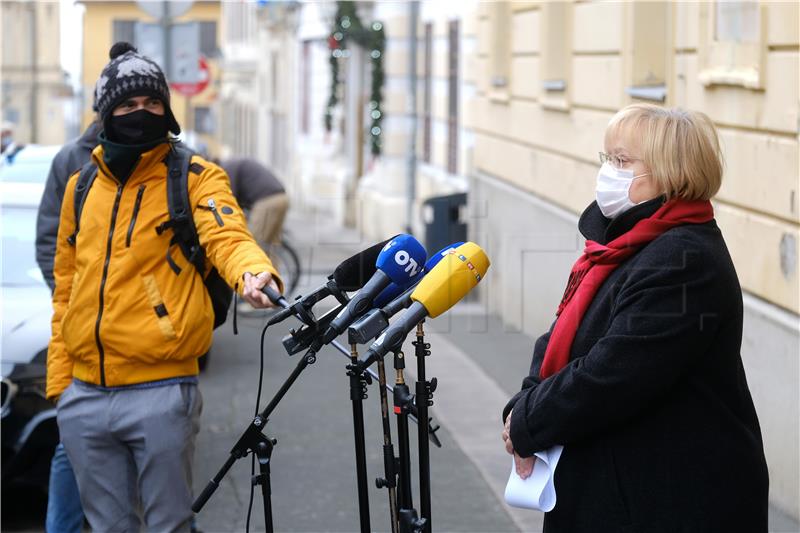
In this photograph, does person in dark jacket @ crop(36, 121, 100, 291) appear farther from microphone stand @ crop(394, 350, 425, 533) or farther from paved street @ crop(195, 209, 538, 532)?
microphone stand @ crop(394, 350, 425, 533)

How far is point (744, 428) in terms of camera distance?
3.09 metres

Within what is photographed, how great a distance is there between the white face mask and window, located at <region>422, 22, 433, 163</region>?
1732 centimetres

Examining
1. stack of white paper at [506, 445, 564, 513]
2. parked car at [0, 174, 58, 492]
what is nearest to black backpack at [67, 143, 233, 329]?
stack of white paper at [506, 445, 564, 513]

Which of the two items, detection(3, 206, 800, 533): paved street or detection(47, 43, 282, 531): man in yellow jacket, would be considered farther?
detection(3, 206, 800, 533): paved street

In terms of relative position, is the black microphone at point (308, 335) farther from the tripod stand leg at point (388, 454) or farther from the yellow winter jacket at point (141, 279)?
the yellow winter jacket at point (141, 279)

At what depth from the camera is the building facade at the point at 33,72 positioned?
3244 centimetres

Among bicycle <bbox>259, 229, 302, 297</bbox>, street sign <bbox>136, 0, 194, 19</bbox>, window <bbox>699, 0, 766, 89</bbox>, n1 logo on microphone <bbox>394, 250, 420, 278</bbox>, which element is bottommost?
bicycle <bbox>259, 229, 302, 297</bbox>

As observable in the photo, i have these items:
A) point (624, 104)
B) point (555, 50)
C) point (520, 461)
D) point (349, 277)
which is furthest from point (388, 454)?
point (555, 50)

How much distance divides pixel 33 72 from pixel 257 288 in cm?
3247

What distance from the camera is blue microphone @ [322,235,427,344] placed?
3.10m

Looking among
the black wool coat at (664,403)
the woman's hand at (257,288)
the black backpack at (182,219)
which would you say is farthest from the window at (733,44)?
the black wool coat at (664,403)

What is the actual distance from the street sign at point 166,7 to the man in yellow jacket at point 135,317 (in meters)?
9.74

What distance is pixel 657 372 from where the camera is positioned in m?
3.01

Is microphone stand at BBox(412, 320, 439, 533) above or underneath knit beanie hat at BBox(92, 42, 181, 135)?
underneath
